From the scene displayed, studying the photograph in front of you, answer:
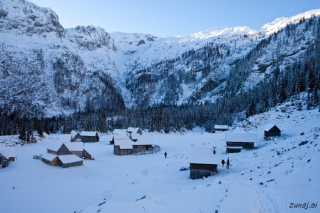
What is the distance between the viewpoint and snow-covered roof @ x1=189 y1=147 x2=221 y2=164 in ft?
95.6

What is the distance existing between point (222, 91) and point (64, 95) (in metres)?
146

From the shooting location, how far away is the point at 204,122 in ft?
407

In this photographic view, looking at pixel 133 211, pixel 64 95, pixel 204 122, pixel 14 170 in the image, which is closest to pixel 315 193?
pixel 133 211

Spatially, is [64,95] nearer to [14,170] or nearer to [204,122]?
[204,122]

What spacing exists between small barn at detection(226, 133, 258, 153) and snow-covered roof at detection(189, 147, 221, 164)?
1403cm

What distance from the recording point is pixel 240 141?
43125 millimetres

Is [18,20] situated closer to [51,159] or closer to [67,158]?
[51,159]

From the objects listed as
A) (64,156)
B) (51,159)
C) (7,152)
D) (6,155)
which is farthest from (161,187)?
(7,152)

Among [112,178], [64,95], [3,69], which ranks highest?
[3,69]

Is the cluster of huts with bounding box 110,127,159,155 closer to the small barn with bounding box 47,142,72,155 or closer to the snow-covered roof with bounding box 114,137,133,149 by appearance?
the snow-covered roof with bounding box 114,137,133,149

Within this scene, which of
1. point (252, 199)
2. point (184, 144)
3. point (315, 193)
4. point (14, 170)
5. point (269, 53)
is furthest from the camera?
point (269, 53)

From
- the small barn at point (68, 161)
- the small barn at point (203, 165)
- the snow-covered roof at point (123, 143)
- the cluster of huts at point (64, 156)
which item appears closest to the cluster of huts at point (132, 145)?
Result: the snow-covered roof at point (123, 143)

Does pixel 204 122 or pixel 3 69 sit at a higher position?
pixel 3 69

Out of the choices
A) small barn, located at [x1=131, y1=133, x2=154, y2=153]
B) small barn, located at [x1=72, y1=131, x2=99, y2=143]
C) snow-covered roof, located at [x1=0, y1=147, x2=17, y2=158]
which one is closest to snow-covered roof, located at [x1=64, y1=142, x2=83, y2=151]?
snow-covered roof, located at [x1=0, y1=147, x2=17, y2=158]
